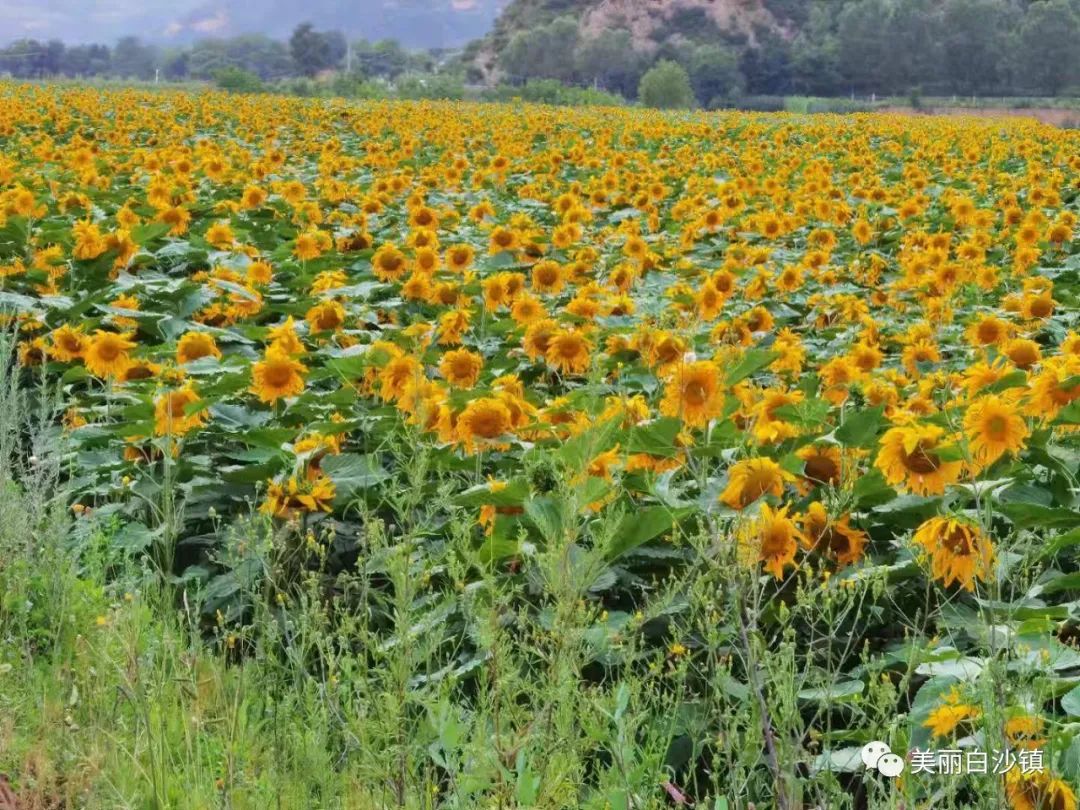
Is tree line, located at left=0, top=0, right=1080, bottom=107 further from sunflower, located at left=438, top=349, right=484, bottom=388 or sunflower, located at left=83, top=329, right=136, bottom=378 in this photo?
sunflower, located at left=438, top=349, right=484, bottom=388

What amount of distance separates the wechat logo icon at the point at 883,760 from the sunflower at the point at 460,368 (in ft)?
7.62

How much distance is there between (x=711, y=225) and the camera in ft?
28.1

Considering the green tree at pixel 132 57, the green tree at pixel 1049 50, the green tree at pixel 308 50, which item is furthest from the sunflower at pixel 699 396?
the green tree at pixel 132 57

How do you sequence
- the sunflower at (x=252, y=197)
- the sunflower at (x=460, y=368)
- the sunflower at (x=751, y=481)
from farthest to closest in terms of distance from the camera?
the sunflower at (x=252, y=197), the sunflower at (x=460, y=368), the sunflower at (x=751, y=481)

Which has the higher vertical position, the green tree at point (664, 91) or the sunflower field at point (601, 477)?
the green tree at point (664, 91)

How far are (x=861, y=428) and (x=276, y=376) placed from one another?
179 cm

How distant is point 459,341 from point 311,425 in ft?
4.65

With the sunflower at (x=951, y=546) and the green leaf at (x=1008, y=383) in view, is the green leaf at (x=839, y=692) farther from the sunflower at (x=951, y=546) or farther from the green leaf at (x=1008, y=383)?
the green leaf at (x=1008, y=383)

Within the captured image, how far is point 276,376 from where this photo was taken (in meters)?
3.90

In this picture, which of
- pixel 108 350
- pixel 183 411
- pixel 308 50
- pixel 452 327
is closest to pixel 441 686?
pixel 183 411

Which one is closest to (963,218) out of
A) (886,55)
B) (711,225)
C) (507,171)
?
(711,225)

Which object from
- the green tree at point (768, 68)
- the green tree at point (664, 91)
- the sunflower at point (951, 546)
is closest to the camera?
the sunflower at point (951, 546)

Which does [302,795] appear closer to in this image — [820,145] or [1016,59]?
[820,145]

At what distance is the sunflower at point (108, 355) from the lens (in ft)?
14.4
